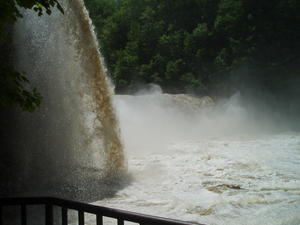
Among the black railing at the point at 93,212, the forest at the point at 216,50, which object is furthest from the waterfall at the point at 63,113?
the forest at the point at 216,50

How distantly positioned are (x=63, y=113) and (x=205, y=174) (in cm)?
297

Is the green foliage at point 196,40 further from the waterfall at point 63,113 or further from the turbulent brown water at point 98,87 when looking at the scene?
the waterfall at point 63,113

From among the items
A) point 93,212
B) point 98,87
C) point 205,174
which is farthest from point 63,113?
point 93,212

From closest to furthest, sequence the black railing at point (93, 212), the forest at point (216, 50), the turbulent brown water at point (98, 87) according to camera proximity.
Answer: the black railing at point (93, 212) < the turbulent brown water at point (98, 87) < the forest at point (216, 50)

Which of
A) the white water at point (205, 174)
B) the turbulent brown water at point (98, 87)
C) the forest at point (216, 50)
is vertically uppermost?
the forest at point (216, 50)

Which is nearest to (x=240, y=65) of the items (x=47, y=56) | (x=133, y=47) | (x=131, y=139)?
(x=133, y=47)

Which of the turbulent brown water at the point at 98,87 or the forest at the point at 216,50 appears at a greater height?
the forest at the point at 216,50

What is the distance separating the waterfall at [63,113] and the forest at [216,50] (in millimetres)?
12730

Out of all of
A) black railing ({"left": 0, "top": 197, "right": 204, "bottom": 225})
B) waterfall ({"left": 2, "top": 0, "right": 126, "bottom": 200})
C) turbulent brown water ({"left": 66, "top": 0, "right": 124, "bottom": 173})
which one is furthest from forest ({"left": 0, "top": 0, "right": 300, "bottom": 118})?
black railing ({"left": 0, "top": 197, "right": 204, "bottom": 225})

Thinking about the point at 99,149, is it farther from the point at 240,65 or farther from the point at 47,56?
the point at 240,65

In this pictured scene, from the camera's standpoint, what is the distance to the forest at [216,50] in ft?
59.2

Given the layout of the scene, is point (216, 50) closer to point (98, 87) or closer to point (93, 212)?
point (98, 87)

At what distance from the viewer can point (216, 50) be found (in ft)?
64.2

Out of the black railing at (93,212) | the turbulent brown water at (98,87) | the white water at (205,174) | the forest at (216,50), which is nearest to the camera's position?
the black railing at (93,212)
